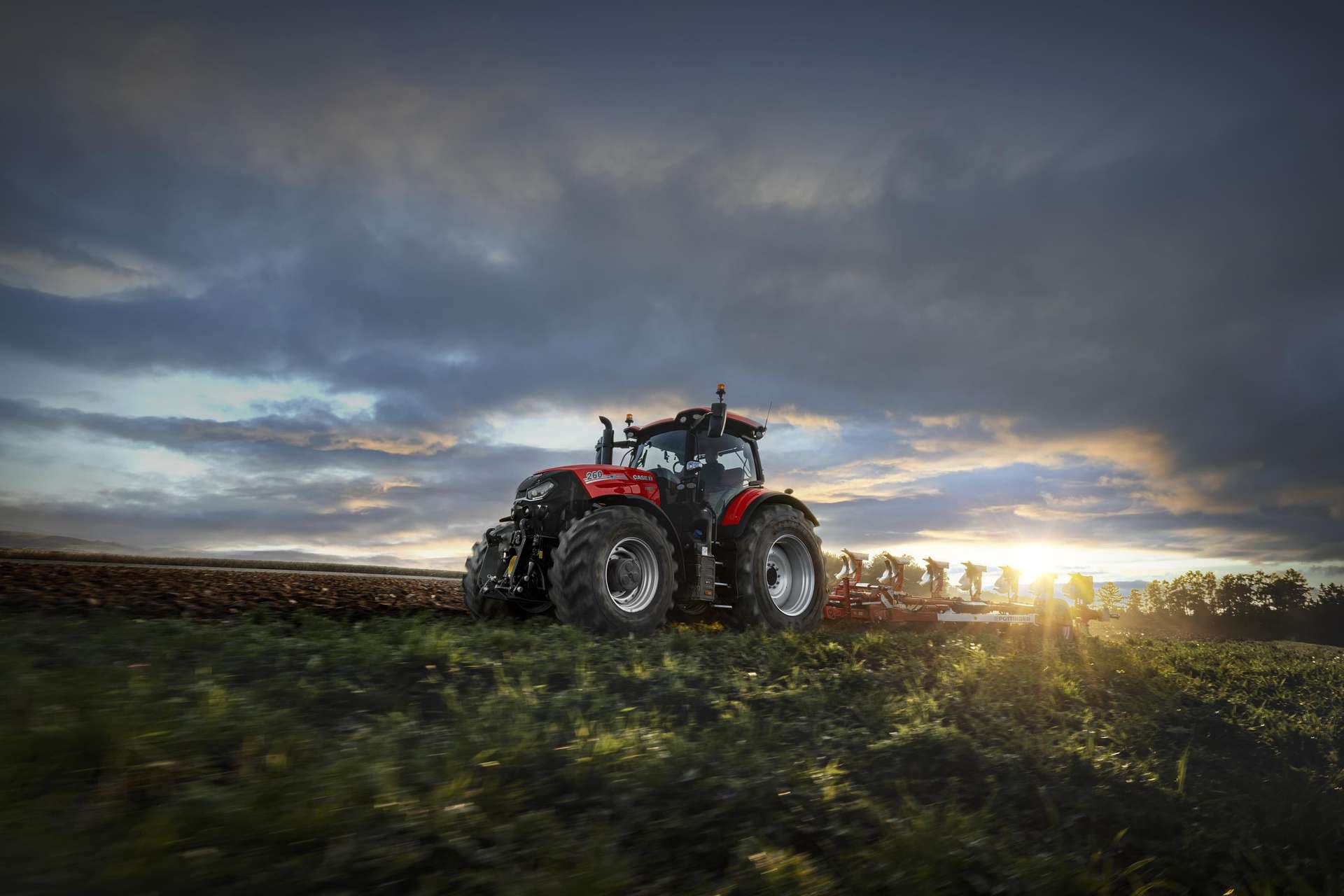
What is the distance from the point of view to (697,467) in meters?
8.89

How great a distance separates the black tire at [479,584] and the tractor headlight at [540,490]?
0.66 meters

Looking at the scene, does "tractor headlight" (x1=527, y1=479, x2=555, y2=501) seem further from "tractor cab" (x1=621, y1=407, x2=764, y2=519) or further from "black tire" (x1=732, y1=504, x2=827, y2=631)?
"black tire" (x1=732, y1=504, x2=827, y2=631)

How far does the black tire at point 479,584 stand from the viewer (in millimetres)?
8188

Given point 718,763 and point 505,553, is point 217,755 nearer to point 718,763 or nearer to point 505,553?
point 718,763

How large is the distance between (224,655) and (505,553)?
10.9 feet

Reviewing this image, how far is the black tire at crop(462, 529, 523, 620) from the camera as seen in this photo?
8188 millimetres

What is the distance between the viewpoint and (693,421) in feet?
29.6

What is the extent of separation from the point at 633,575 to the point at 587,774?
4128 mm

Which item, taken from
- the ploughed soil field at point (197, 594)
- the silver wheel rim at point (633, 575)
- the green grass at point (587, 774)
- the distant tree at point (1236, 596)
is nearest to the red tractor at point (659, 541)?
the silver wheel rim at point (633, 575)

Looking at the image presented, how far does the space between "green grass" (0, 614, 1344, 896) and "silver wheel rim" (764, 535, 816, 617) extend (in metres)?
2.79

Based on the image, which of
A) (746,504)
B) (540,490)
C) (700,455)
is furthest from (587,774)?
(700,455)

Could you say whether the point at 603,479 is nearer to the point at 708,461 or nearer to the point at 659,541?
the point at 659,541

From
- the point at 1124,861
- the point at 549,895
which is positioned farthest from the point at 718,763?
the point at 1124,861

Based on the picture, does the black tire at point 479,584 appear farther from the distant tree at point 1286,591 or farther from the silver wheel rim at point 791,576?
the distant tree at point 1286,591
